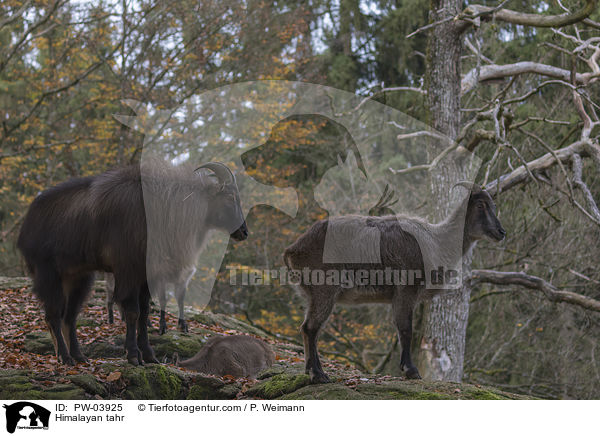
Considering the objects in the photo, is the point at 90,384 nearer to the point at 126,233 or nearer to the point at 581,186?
the point at 126,233

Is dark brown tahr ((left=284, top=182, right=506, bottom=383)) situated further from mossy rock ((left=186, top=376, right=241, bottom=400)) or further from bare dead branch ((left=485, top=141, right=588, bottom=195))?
bare dead branch ((left=485, top=141, right=588, bottom=195))

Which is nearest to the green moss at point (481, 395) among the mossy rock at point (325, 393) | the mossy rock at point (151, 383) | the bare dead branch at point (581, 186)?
the mossy rock at point (325, 393)

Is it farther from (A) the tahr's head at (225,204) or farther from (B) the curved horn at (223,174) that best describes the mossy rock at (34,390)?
(B) the curved horn at (223,174)

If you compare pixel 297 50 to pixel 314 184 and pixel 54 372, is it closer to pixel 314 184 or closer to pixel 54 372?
pixel 314 184

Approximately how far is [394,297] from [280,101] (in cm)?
1149

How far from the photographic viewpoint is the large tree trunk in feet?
30.6

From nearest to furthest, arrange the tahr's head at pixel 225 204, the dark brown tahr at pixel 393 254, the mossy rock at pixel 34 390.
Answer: the mossy rock at pixel 34 390 < the dark brown tahr at pixel 393 254 < the tahr's head at pixel 225 204

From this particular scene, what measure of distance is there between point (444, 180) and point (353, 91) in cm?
1026

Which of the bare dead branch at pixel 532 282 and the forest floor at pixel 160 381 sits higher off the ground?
the bare dead branch at pixel 532 282

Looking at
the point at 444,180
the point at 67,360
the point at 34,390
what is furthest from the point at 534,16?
the point at 34,390

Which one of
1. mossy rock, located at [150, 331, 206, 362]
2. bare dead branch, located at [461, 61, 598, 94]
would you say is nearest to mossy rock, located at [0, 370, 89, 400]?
mossy rock, located at [150, 331, 206, 362]

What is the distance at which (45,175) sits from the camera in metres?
17.4

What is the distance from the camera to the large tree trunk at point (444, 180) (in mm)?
9320
